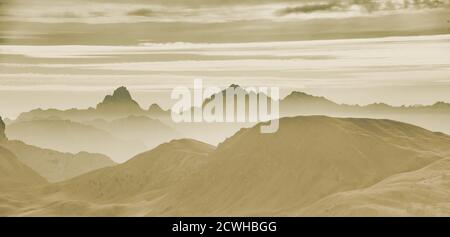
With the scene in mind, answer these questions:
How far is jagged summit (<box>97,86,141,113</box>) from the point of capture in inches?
1027

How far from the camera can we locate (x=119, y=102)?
32.5 m

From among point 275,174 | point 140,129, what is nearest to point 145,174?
point 140,129

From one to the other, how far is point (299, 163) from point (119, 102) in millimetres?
9116

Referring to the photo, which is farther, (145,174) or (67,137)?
(145,174)

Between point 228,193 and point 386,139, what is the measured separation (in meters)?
8.28

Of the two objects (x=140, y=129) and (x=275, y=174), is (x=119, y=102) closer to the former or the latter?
(x=140, y=129)

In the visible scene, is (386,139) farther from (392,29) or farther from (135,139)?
(135,139)

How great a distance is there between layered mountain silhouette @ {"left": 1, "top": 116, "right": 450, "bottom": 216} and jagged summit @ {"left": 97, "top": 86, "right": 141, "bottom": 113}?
368 centimetres

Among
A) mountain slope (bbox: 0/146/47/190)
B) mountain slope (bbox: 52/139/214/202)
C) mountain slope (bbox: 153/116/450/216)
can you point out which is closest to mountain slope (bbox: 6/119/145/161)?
mountain slope (bbox: 52/139/214/202)

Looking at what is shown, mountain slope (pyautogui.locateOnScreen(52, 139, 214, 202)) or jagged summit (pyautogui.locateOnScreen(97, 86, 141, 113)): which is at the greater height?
jagged summit (pyautogui.locateOnScreen(97, 86, 141, 113))

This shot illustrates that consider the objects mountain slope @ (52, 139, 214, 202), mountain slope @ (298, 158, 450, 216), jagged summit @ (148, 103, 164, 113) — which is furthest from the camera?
mountain slope @ (52, 139, 214, 202)

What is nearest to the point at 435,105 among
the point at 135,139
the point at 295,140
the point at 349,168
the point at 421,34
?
the point at 421,34

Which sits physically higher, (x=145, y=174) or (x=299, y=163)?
(x=299, y=163)

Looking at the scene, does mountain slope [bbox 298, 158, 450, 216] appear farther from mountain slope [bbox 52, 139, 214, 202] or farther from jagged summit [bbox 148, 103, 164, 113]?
mountain slope [bbox 52, 139, 214, 202]
